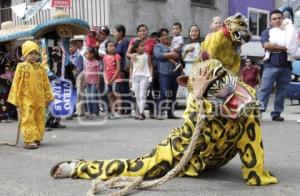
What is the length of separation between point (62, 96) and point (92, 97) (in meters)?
1.32

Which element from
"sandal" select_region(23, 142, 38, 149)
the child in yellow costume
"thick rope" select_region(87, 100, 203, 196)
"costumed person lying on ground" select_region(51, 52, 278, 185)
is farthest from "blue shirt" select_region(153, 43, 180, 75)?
"thick rope" select_region(87, 100, 203, 196)

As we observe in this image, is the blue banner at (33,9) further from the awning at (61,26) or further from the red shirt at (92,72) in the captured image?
the awning at (61,26)

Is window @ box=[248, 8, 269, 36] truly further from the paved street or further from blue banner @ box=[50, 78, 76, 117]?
blue banner @ box=[50, 78, 76, 117]

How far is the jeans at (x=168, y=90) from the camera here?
9773mm

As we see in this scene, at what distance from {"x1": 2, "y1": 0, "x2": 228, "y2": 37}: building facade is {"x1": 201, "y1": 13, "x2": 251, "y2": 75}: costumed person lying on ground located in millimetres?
10770

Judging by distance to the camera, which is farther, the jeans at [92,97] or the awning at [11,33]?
the jeans at [92,97]

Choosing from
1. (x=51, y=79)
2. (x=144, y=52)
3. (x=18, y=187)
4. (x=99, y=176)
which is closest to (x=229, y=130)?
(x=99, y=176)

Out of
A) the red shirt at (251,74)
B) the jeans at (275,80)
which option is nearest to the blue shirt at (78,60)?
the jeans at (275,80)

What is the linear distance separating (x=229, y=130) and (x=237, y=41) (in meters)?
0.85

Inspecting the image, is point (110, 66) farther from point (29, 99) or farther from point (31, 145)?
point (31, 145)

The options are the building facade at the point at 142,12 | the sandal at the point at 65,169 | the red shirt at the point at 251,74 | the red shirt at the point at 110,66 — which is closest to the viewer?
the sandal at the point at 65,169

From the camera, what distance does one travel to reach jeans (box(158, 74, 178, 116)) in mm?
9773

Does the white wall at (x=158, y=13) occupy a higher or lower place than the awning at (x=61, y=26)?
higher

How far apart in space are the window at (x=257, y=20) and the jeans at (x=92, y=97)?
12.7 meters
